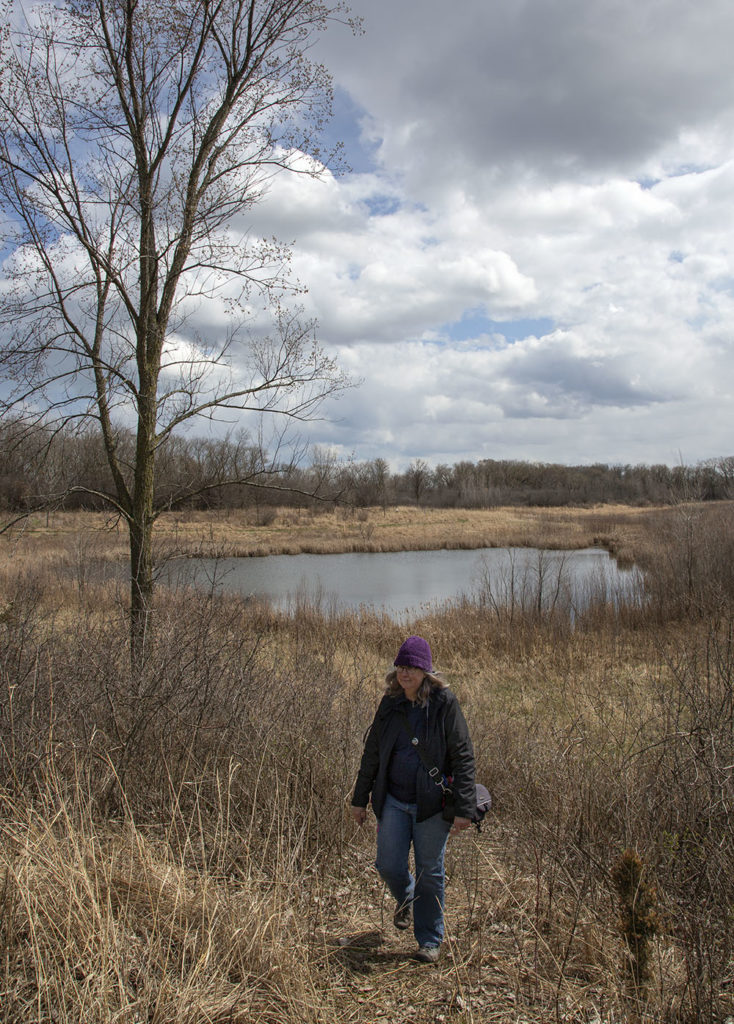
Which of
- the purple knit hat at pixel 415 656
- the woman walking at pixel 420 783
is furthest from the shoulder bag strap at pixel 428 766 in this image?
the purple knit hat at pixel 415 656

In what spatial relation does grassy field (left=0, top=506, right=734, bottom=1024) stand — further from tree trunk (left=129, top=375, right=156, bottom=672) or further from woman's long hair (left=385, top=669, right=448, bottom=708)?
woman's long hair (left=385, top=669, right=448, bottom=708)

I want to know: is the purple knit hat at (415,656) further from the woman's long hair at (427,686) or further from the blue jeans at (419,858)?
the blue jeans at (419,858)

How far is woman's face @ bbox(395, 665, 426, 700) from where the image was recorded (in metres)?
3.56

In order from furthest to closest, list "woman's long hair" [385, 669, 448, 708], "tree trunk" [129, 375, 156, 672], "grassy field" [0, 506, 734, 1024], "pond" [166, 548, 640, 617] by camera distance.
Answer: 1. "pond" [166, 548, 640, 617]
2. "tree trunk" [129, 375, 156, 672]
3. "woman's long hair" [385, 669, 448, 708]
4. "grassy field" [0, 506, 734, 1024]

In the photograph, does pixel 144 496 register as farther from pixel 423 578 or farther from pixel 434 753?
pixel 423 578

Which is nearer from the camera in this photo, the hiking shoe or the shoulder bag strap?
the shoulder bag strap

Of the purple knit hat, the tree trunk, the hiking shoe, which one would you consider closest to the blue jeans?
the hiking shoe

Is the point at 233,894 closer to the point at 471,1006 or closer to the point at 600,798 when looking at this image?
the point at 471,1006

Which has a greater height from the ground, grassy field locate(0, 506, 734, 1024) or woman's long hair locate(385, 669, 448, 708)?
woman's long hair locate(385, 669, 448, 708)

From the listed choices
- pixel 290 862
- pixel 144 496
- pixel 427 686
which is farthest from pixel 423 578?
pixel 427 686

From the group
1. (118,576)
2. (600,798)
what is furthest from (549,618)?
(600,798)

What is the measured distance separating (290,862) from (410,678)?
127cm

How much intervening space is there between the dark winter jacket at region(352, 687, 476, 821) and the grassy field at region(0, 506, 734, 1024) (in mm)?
611

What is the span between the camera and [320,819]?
15.8 feet
